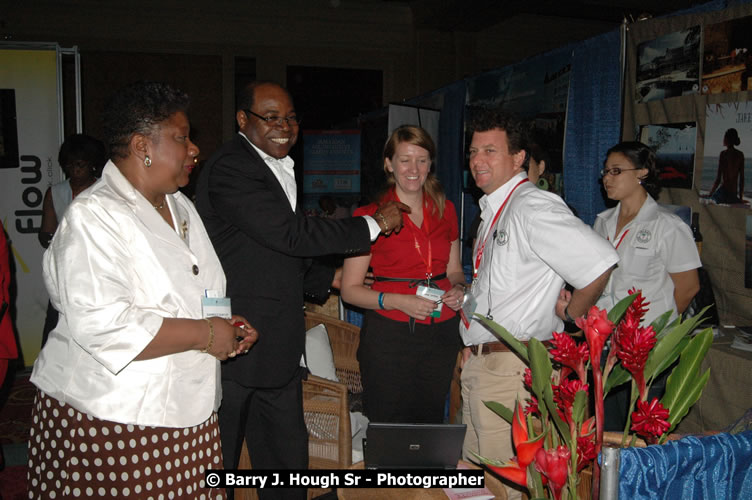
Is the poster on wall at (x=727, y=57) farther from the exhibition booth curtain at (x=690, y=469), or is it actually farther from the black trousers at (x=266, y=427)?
the black trousers at (x=266, y=427)

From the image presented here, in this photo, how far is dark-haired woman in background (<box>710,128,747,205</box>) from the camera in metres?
2.54

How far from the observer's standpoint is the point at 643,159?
2805 mm

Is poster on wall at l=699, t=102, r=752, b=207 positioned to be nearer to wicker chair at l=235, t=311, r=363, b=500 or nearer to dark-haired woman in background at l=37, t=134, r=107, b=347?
wicker chair at l=235, t=311, r=363, b=500

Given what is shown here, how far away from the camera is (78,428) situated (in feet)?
4.58

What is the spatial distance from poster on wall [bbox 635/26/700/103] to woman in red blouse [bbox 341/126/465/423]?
1310 millimetres

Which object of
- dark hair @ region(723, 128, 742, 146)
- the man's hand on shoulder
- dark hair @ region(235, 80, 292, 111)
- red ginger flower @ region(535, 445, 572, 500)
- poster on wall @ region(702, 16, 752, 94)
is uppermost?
poster on wall @ region(702, 16, 752, 94)

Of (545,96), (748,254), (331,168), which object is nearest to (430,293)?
(748,254)

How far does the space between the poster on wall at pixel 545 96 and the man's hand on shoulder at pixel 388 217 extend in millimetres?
1677

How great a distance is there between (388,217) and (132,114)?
3.15ft

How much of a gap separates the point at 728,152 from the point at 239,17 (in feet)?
28.1

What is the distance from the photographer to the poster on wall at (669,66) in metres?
2.66

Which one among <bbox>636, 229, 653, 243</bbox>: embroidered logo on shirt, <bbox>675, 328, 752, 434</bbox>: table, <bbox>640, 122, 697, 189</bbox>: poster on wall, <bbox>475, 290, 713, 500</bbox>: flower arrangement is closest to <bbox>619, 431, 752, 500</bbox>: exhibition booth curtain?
<bbox>475, 290, 713, 500</bbox>: flower arrangement

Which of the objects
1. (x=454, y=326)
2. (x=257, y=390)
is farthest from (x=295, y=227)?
(x=454, y=326)

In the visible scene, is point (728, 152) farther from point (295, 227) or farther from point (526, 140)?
point (295, 227)
